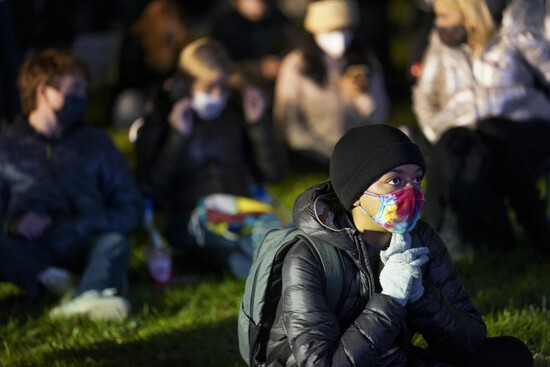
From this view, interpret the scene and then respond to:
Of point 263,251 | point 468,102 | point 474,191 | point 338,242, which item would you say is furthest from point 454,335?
point 468,102

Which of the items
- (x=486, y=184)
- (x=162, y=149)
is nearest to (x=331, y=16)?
(x=162, y=149)

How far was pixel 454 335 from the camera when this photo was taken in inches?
131

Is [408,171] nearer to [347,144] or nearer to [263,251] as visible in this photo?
[347,144]

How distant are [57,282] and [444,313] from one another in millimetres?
2648

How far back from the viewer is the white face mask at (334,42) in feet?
24.7

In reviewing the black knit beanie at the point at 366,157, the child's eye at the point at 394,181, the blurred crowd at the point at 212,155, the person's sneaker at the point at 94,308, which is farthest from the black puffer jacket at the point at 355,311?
the blurred crowd at the point at 212,155

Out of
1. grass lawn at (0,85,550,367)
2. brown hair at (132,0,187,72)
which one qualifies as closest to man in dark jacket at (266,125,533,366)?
grass lawn at (0,85,550,367)

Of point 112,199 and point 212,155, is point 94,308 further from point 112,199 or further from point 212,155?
point 212,155

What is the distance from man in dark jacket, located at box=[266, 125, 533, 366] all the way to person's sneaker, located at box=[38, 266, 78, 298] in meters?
2.08

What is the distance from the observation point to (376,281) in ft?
11.0

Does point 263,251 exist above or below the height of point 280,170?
above

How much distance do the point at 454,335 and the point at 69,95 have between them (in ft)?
9.67

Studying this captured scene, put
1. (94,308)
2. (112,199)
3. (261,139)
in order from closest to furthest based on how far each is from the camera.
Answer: (94,308) < (112,199) < (261,139)

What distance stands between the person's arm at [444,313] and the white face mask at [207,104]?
111 inches
